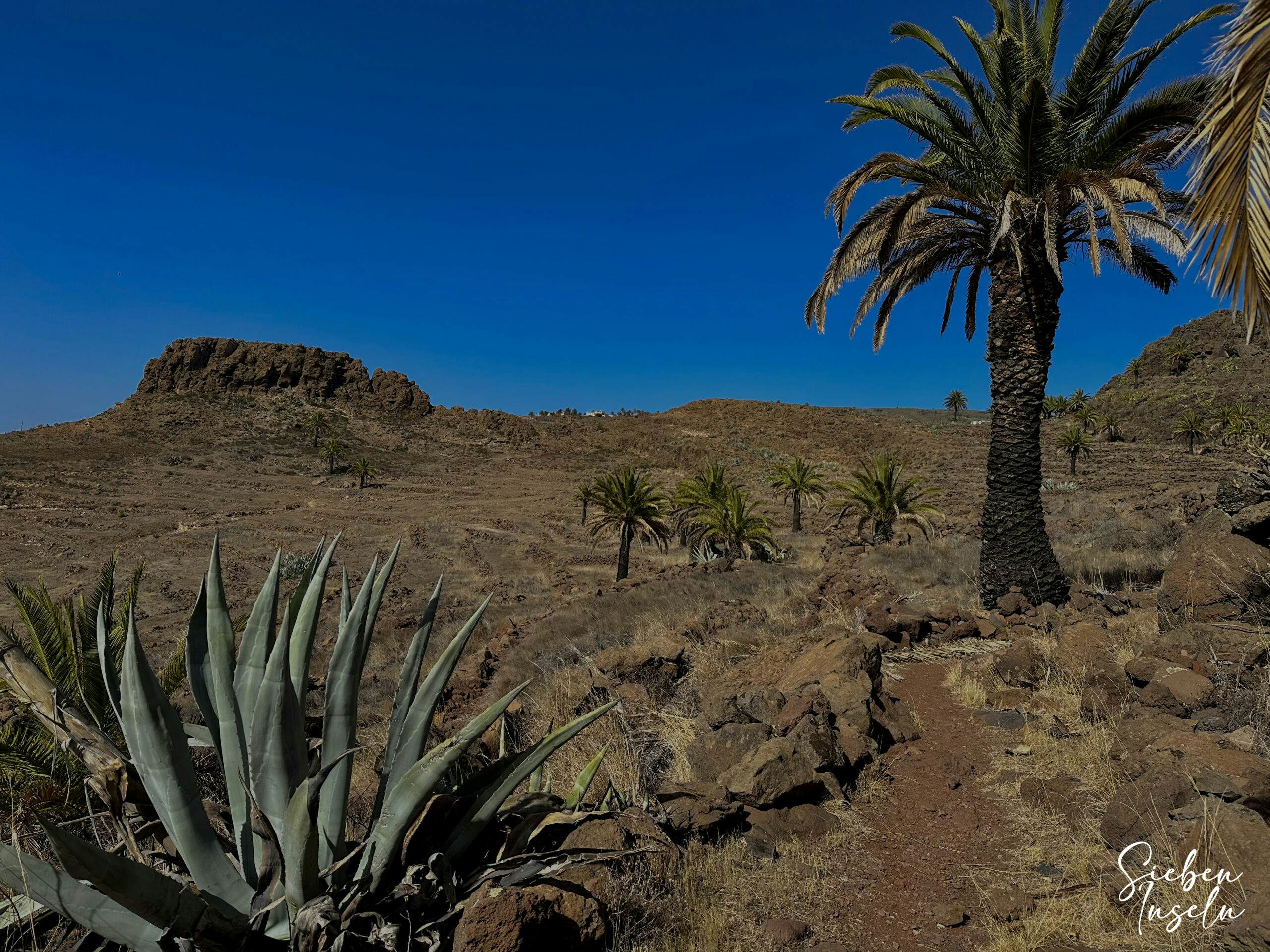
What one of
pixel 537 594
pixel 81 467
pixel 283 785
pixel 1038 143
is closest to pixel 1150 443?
pixel 537 594

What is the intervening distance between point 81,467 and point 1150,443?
81.7 metres

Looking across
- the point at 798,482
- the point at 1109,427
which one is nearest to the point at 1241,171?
A: the point at 798,482

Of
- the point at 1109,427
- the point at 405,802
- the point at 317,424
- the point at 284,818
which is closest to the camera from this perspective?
the point at 284,818

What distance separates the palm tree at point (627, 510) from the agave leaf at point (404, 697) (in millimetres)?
20543

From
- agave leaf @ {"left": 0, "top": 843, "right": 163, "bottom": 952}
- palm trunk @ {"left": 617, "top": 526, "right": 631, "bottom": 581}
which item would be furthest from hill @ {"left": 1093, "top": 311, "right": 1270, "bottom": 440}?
agave leaf @ {"left": 0, "top": 843, "right": 163, "bottom": 952}

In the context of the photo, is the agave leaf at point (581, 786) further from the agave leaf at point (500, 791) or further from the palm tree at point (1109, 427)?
the palm tree at point (1109, 427)

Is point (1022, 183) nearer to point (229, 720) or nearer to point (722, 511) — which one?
point (229, 720)

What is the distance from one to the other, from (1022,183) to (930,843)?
805cm

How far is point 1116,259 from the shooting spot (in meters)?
9.81

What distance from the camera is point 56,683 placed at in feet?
13.2

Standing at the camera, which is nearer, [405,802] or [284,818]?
[284,818]

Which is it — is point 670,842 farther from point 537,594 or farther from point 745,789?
point 537,594

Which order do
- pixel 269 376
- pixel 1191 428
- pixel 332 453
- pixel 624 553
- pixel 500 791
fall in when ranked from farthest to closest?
pixel 269 376 < pixel 332 453 < pixel 1191 428 < pixel 624 553 < pixel 500 791

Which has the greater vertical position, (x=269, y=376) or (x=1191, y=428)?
(x=269, y=376)
